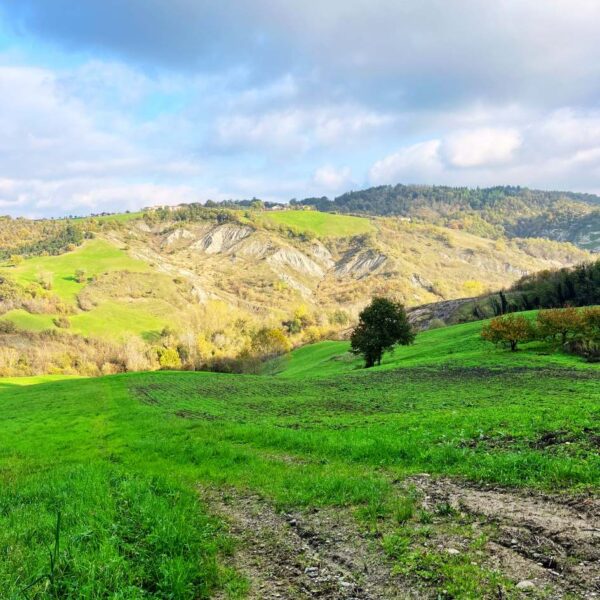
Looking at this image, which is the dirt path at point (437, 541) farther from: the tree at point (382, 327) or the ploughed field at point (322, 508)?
the tree at point (382, 327)

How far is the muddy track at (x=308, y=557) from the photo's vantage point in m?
7.62

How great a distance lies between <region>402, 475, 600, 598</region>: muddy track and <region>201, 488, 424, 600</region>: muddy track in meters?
2.04

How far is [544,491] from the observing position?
10750mm

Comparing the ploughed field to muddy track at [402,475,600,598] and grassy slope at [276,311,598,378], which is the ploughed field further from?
grassy slope at [276,311,598,378]

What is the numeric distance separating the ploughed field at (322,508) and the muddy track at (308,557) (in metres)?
0.04

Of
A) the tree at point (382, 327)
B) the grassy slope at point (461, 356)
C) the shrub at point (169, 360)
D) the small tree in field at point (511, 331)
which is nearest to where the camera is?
the grassy slope at point (461, 356)

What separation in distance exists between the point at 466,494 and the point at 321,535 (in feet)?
12.9

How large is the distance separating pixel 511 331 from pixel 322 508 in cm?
4262

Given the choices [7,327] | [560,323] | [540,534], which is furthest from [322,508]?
[7,327]

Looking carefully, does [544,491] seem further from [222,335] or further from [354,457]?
[222,335]

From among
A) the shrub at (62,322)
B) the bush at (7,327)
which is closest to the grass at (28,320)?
the shrub at (62,322)

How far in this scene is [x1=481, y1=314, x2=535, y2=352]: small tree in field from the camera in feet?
156

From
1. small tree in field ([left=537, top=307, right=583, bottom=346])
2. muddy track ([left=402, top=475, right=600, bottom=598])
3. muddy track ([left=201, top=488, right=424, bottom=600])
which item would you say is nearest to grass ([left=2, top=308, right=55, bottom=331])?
small tree in field ([left=537, top=307, right=583, bottom=346])

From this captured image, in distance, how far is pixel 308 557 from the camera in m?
8.90
